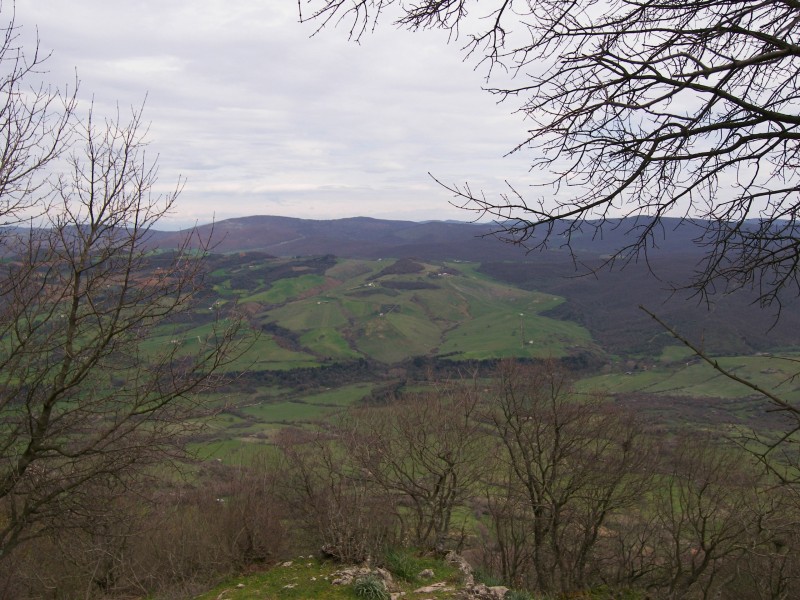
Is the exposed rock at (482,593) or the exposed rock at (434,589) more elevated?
the exposed rock at (482,593)

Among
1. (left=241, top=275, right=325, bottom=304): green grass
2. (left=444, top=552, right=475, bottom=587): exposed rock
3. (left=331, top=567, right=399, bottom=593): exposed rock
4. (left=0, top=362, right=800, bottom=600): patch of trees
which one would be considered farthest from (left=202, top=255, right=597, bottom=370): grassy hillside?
(left=331, top=567, right=399, bottom=593): exposed rock

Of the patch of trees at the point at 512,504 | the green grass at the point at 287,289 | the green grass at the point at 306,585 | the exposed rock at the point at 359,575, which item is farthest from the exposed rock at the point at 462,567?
the green grass at the point at 287,289

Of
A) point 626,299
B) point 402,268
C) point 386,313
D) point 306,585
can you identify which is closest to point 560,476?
point 306,585

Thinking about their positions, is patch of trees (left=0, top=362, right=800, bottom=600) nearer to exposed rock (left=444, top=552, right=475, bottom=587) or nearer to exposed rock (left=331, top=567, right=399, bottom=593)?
exposed rock (left=444, top=552, right=475, bottom=587)

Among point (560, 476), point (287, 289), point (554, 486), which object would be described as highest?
point (287, 289)

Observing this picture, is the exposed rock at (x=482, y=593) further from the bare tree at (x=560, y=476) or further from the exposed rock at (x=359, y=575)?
the bare tree at (x=560, y=476)

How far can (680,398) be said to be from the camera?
153 ft

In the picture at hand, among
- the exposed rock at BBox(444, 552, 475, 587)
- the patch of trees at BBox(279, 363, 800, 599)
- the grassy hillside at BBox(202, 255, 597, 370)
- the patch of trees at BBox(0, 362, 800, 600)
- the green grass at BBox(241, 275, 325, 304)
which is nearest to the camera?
the exposed rock at BBox(444, 552, 475, 587)

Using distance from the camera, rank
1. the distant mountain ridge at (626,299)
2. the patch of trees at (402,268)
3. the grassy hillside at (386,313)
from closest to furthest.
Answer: the distant mountain ridge at (626,299), the grassy hillside at (386,313), the patch of trees at (402,268)

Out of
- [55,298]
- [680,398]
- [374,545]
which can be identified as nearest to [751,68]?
[55,298]

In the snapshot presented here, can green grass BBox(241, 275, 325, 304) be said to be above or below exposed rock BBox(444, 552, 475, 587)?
above

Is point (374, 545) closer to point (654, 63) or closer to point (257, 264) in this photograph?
point (654, 63)

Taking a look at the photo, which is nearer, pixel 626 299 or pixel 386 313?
pixel 386 313

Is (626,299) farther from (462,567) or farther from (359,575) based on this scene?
(359,575)
